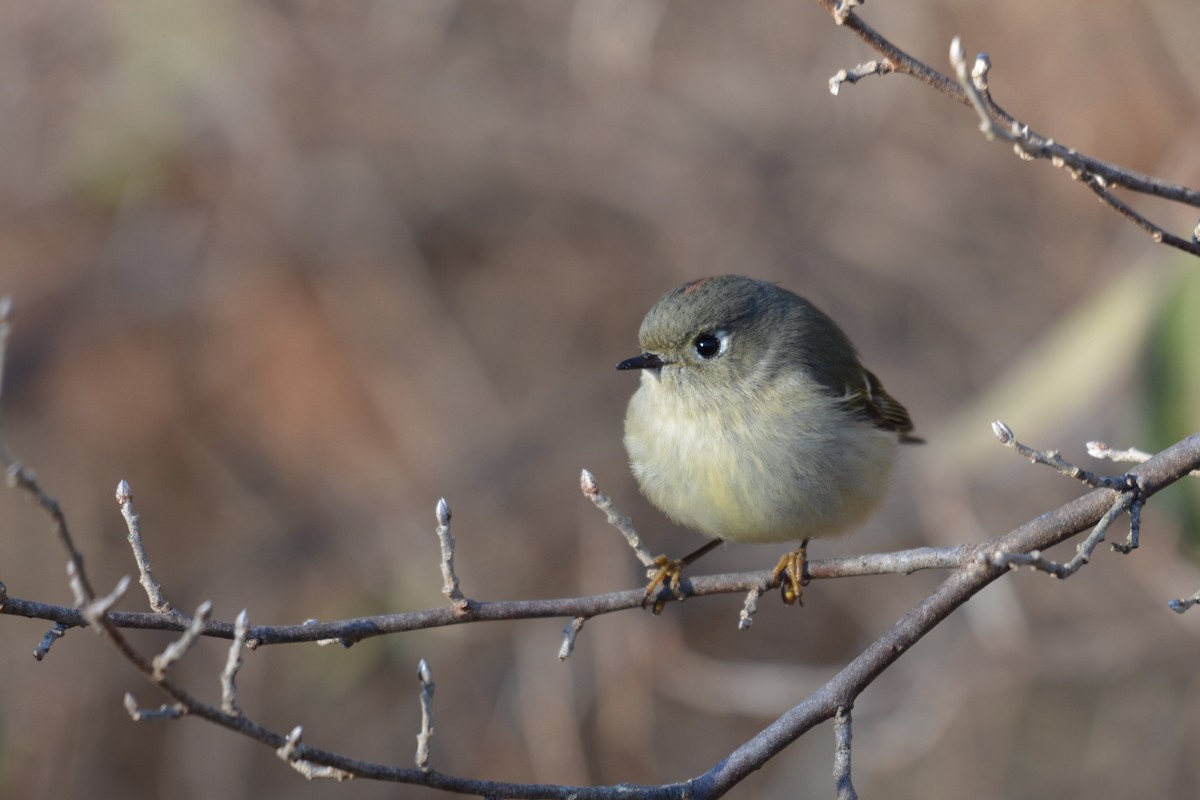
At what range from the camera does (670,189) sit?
668 cm

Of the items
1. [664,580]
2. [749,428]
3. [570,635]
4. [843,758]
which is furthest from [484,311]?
[843,758]

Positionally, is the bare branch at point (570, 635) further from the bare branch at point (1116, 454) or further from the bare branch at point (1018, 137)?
the bare branch at point (1018, 137)

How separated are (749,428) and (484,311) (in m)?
4.36

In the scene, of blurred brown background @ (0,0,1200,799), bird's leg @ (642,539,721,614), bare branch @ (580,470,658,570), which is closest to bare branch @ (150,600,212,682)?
bare branch @ (580,470,658,570)

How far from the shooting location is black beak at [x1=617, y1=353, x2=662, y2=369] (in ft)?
11.0

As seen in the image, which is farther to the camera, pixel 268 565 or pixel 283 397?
pixel 283 397

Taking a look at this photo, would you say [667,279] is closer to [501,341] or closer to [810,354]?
[501,341]

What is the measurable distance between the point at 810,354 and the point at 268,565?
3.87 meters

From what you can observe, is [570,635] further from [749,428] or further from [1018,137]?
[1018,137]

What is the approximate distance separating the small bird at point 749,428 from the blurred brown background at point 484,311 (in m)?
2.31

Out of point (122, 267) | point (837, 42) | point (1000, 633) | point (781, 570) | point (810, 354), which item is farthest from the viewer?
point (122, 267)

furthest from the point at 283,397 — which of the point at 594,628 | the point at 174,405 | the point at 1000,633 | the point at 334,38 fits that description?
the point at 1000,633

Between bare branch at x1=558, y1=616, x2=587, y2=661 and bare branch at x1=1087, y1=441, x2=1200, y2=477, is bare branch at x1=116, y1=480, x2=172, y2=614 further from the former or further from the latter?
bare branch at x1=1087, y1=441, x2=1200, y2=477

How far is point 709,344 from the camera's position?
135 inches
